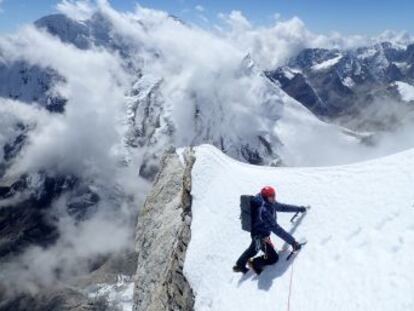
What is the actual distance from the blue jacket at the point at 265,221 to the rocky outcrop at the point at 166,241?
7757mm

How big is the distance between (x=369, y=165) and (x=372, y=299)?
400 inches

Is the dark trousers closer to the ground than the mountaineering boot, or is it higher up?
higher up

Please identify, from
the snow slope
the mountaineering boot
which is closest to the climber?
the snow slope

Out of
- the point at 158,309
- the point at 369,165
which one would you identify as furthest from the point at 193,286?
the point at 369,165

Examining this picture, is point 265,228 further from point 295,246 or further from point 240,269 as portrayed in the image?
point 240,269

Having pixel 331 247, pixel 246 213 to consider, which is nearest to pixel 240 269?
pixel 246 213

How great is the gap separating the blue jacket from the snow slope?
1286 mm

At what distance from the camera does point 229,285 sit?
87.0 feet

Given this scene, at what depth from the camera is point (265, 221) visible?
23641mm

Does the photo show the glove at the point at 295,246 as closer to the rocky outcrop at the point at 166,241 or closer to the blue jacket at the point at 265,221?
the blue jacket at the point at 265,221

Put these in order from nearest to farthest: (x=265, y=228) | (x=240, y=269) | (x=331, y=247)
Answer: (x=331, y=247) → (x=265, y=228) → (x=240, y=269)

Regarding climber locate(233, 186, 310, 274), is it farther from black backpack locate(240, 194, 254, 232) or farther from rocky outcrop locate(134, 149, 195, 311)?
rocky outcrop locate(134, 149, 195, 311)

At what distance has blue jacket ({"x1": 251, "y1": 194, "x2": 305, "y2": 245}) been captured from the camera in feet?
77.0

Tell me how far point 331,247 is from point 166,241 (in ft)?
75.0
